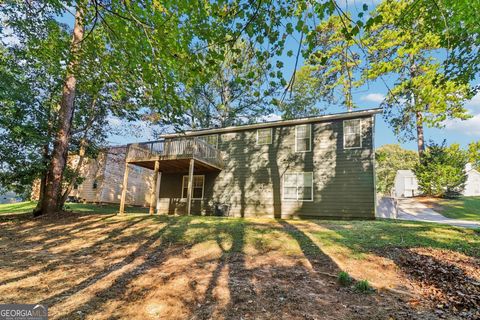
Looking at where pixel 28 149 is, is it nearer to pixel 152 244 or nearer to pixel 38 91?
pixel 38 91

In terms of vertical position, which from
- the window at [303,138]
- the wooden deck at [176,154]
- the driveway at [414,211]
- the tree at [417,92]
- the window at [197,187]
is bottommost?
the driveway at [414,211]

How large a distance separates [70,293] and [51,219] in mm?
7989

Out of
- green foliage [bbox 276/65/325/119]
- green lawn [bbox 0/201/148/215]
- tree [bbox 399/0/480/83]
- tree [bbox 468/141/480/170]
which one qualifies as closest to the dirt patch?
tree [bbox 399/0/480/83]

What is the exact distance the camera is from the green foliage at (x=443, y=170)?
1881 centimetres

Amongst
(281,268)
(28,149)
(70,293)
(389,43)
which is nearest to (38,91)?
(28,149)

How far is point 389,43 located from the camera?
15.2 m

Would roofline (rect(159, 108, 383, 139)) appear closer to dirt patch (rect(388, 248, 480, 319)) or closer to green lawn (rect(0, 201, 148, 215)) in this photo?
green lawn (rect(0, 201, 148, 215))

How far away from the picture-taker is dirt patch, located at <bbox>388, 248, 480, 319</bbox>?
3.35 m

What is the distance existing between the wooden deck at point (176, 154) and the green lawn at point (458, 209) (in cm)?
1398

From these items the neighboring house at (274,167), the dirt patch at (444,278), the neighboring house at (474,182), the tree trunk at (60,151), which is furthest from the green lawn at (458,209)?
the neighboring house at (474,182)

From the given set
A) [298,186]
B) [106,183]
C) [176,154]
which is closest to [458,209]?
[298,186]

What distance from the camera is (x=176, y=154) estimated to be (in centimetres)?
1287

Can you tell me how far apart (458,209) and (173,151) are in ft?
59.5

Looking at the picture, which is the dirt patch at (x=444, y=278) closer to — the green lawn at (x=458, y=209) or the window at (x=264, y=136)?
the window at (x=264, y=136)
